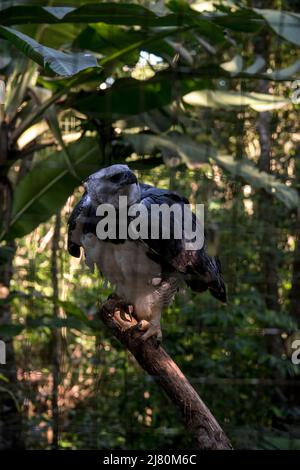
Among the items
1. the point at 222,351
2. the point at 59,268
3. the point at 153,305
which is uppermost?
the point at 153,305

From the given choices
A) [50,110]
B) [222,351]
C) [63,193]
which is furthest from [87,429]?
[50,110]

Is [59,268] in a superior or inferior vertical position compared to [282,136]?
inferior

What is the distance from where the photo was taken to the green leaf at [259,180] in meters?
1.71

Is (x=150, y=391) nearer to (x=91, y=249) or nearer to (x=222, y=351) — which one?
(x=222, y=351)

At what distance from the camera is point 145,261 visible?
109 cm

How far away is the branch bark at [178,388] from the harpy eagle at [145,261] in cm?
2

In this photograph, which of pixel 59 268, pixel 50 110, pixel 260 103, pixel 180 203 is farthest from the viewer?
pixel 59 268

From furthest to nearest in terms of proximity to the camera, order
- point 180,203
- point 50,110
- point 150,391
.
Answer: point 150,391 → point 50,110 → point 180,203

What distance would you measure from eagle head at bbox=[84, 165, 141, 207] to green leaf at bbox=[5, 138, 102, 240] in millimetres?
779

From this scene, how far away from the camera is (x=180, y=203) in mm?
1082

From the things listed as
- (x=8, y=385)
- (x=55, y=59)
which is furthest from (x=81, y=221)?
(x=8, y=385)

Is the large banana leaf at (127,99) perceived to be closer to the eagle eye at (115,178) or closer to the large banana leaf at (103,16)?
the large banana leaf at (103,16)

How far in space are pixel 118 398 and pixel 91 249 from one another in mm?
1268

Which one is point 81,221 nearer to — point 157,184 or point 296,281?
point 157,184
